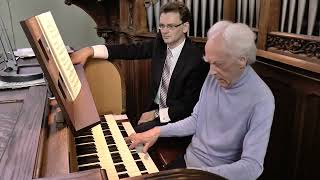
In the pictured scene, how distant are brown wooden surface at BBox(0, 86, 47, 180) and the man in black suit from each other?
18.2 inches

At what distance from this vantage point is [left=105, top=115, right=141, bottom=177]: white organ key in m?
1.26

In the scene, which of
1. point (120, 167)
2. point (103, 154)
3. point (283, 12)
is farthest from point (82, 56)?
point (283, 12)

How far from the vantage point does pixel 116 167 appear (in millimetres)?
1257

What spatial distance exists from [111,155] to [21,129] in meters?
0.37

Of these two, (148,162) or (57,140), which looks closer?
(57,140)

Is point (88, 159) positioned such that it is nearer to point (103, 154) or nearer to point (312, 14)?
point (103, 154)

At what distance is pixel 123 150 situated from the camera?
1420mm

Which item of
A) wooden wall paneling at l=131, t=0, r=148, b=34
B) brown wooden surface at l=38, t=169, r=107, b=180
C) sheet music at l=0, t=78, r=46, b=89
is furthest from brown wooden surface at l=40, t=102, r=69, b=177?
wooden wall paneling at l=131, t=0, r=148, b=34

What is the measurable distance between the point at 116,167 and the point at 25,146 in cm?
37

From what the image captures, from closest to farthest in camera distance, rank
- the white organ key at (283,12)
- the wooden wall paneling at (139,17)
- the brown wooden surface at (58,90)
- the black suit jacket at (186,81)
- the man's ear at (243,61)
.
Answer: the brown wooden surface at (58,90) → the man's ear at (243,61) → the white organ key at (283,12) → the black suit jacket at (186,81) → the wooden wall paneling at (139,17)

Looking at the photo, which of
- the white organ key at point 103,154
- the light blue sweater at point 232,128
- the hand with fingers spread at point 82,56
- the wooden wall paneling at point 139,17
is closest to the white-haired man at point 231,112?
the light blue sweater at point 232,128

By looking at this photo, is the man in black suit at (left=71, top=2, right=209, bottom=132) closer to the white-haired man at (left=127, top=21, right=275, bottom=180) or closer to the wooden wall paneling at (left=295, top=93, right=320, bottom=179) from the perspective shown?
the white-haired man at (left=127, top=21, right=275, bottom=180)

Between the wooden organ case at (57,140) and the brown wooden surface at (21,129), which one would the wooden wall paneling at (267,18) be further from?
the brown wooden surface at (21,129)

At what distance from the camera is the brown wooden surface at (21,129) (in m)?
0.86
